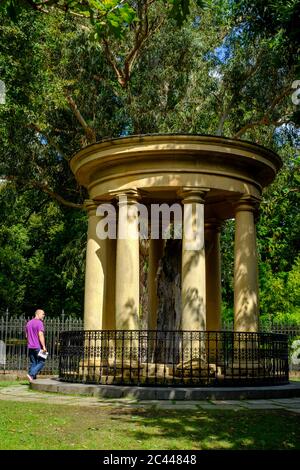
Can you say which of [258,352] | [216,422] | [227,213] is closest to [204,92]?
[227,213]

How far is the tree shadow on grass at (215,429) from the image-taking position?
246 inches

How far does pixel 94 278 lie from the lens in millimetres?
14500

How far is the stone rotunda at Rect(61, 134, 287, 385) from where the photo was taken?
1221 cm

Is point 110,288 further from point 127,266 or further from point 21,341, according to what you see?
point 21,341

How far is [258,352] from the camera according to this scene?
12727 mm

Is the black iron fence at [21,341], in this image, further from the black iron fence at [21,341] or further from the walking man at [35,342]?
the walking man at [35,342]

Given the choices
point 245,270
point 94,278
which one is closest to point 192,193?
point 245,270

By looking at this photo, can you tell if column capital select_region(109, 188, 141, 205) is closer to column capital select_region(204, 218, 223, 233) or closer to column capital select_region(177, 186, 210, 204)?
column capital select_region(177, 186, 210, 204)

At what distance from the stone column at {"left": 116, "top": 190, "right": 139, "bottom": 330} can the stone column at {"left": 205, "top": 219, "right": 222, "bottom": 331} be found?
3836mm

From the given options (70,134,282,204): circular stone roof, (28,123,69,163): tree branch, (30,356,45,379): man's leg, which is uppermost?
(28,123,69,163): tree branch

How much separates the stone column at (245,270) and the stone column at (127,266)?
2.54 m

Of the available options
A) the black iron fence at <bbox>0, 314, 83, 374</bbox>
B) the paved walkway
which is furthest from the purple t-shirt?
the black iron fence at <bbox>0, 314, 83, 374</bbox>

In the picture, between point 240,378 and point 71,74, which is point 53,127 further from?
point 240,378

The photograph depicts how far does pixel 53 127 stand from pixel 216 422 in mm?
18218
